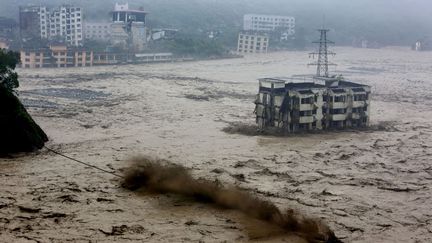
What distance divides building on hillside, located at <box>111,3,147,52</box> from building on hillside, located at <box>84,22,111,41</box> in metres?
2.69

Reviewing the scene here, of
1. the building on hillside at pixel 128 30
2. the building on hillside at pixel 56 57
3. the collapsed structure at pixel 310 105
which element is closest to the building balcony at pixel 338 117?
the collapsed structure at pixel 310 105

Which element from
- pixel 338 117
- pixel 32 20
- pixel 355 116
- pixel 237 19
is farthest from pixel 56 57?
pixel 237 19

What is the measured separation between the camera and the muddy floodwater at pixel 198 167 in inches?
623

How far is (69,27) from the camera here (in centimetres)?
7756

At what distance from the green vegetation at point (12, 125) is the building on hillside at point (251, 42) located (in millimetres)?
68368

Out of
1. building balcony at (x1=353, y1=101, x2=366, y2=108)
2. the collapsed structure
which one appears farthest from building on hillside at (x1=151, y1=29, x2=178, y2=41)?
building balcony at (x1=353, y1=101, x2=366, y2=108)

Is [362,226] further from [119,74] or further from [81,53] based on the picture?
[81,53]

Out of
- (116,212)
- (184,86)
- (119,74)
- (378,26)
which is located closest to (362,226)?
(116,212)

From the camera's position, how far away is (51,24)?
76938 mm

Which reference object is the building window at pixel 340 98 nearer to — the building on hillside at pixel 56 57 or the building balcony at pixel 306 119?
the building balcony at pixel 306 119

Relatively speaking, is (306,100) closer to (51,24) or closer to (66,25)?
(66,25)

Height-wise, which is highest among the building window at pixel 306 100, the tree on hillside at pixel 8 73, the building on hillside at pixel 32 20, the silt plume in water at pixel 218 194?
the building on hillside at pixel 32 20

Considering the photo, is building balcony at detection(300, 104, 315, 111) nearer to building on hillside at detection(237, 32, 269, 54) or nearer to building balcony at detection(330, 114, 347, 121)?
building balcony at detection(330, 114, 347, 121)

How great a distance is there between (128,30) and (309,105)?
57502 mm
